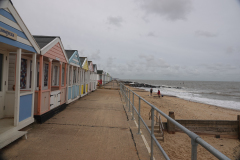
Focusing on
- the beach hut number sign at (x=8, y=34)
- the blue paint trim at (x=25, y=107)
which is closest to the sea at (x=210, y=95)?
the blue paint trim at (x=25, y=107)

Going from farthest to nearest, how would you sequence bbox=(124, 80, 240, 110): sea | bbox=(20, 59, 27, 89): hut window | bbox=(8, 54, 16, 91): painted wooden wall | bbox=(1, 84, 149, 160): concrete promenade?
bbox=(124, 80, 240, 110): sea < bbox=(20, 59, 27, 89): hut window < bbox=(8, 54, 16, 91): painted wooden wall < bbox=(1, 84, 149, 160): concrete promenade

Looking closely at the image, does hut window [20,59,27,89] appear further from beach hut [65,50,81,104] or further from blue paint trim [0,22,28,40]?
beach hut [65,50,81,104]

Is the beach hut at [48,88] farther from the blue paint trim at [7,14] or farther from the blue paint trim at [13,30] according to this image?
the blue paint trim at [7,14]

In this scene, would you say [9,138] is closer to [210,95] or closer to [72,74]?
[72,74]

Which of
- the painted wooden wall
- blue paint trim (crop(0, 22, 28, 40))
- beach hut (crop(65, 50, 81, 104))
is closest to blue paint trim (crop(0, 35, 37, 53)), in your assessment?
blue paint trim (crop(0, 22, 28, 40))

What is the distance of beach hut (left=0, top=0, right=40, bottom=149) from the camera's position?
11.1ft

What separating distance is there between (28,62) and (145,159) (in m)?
5.65

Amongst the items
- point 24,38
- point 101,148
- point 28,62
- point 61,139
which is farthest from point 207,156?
point 28,62

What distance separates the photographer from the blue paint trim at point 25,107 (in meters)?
4.09

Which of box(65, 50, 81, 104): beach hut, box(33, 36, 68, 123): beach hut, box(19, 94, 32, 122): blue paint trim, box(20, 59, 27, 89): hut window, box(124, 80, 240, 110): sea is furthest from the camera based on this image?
box(124, 80, 240, 110): sea

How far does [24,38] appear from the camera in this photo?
13.4ft

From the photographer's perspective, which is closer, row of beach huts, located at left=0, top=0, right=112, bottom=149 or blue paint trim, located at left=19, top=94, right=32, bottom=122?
row of beach huts, located at left=0, top=0, right=112, bottom=149

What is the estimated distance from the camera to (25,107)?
430 cm

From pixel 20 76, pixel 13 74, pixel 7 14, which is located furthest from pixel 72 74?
pixel 7 14
